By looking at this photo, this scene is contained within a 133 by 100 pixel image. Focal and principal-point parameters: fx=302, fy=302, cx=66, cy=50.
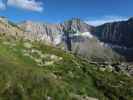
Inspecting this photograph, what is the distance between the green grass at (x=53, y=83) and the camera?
10844 centimetres

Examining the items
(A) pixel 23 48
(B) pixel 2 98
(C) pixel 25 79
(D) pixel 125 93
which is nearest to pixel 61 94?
(C) pixel 25 79

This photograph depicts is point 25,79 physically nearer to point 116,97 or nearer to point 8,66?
point 8,66

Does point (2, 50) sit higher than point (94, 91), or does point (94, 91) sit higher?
point (2, 50)

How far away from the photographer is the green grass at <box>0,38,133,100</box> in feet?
356

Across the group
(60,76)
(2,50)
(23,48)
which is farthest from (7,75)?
(23,48)

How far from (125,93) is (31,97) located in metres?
49.7

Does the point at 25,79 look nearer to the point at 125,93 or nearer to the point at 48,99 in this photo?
the point at 48,99

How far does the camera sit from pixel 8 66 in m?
123

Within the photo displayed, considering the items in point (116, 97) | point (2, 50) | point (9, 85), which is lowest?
point (116, 97)

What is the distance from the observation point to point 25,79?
116 meters

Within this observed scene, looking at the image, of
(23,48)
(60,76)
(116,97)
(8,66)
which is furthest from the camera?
(23,48)

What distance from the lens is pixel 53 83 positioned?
11788cm

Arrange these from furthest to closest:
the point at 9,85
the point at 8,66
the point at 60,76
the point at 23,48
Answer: the point at 23,48
the point at 60,76
the point at 8,66
the point at 9,85

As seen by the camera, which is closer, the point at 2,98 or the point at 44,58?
the point at 2,98
